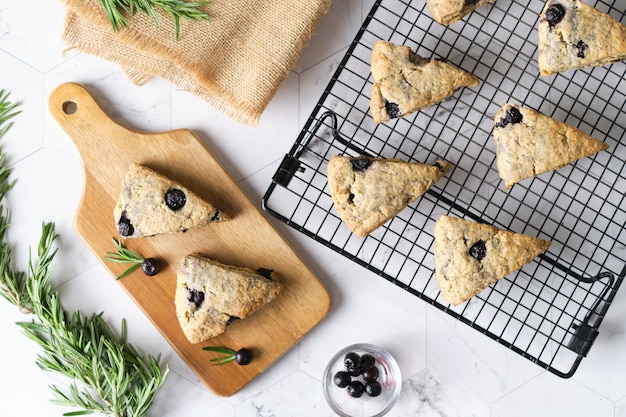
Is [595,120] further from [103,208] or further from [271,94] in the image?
[103,208]

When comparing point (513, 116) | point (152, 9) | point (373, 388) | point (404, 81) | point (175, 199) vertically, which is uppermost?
point (152, 9)

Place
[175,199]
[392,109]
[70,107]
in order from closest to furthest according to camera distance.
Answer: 1. [392,109]
2. [175,199]
3. [70,107]

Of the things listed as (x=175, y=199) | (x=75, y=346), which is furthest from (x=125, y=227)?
(x=75, y=346)

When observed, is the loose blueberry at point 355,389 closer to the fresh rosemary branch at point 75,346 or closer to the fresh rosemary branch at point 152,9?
the fresh rosemary branch at point 75,346

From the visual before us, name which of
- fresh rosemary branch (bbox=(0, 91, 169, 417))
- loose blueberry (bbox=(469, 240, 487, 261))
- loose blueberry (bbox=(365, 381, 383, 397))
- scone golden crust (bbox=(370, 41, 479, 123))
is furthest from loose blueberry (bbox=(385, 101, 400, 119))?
fresh rosemary branch (bbox=(0, 91, 169, 417))

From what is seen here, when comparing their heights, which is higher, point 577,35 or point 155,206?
point 577,35

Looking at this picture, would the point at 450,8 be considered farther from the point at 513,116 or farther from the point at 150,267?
the point at 150,267
